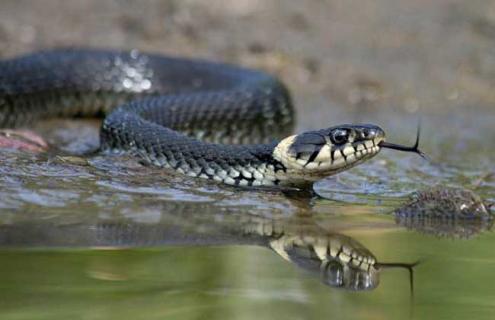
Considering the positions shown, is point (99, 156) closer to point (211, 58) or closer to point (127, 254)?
point (127, 254)

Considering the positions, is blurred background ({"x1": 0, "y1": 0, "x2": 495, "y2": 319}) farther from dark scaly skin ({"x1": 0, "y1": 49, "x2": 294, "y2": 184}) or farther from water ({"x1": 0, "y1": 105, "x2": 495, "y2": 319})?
dark scaly skin ({"x1": 0, "y1": 49, "x2": 294, "y2": 184})

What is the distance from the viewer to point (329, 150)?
7625 mm

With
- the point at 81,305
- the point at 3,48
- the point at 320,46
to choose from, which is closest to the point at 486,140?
the point at 320,46

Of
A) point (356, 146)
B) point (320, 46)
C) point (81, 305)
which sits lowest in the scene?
point (81, 305)

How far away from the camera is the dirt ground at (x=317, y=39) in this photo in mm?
12617

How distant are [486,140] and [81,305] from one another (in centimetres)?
690

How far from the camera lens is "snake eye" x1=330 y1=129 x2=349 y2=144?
762cm

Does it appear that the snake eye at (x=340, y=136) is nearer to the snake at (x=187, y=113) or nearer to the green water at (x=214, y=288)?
the snake at (x=187, y=113)

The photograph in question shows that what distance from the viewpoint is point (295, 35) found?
1328 cm

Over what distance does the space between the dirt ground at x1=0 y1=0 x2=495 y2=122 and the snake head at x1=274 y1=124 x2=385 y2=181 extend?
4.39 metres

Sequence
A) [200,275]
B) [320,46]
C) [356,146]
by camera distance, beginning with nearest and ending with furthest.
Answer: [200,275], [356,146], [320,46]

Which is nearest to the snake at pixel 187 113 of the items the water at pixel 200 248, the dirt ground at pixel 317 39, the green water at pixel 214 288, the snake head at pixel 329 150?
the snake head at pixel 329 150

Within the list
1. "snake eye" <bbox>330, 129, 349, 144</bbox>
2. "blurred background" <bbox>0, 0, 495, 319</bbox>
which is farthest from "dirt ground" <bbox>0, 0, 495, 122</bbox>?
"snake eye" <bbox>330, 129, 349, 144</bbox>

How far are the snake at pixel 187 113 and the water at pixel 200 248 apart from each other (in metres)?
0.23
